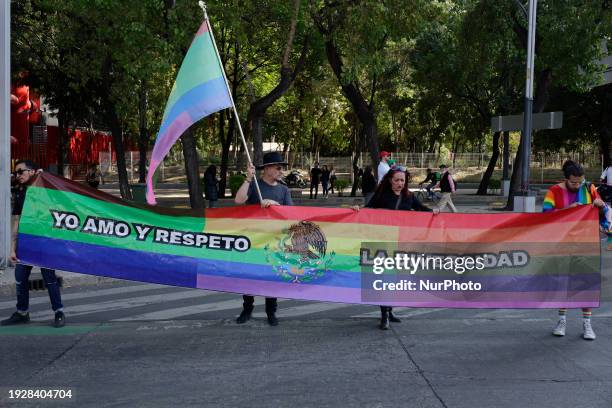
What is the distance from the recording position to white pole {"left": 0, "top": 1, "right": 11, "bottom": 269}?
10.8 metres

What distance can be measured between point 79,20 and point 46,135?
80.3 ft

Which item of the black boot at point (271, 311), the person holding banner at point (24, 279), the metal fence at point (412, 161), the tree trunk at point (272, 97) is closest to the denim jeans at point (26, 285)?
the person holding banner at point (24, 279)

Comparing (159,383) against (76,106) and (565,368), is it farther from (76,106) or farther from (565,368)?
(76,106)

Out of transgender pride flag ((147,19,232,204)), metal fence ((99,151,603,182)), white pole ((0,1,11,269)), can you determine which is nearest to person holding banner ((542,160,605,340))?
transgender pride flag ((147,19,232,204))

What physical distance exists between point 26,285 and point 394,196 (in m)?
4.12

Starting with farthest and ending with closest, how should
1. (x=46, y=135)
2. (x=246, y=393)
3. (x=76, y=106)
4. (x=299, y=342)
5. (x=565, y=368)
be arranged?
(x=46, y=135)
(x=76, y=106)
(x=299, y=342)
(x=565, y=368)
(x=246, y=393)

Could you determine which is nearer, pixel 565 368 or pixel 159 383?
pixel 159 383

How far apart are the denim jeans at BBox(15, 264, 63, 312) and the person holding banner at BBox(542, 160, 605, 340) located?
17.4 ft

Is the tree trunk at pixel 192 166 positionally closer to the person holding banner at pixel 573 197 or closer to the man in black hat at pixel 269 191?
the man in black hat at pixel 269 191

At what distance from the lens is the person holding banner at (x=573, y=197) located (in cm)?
698

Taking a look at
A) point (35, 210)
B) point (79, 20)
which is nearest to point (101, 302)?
point (35, 210)

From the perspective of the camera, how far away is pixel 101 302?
9.12m

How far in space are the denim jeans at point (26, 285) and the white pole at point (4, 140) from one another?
12.3 feet

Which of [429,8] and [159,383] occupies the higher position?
[429,8]
